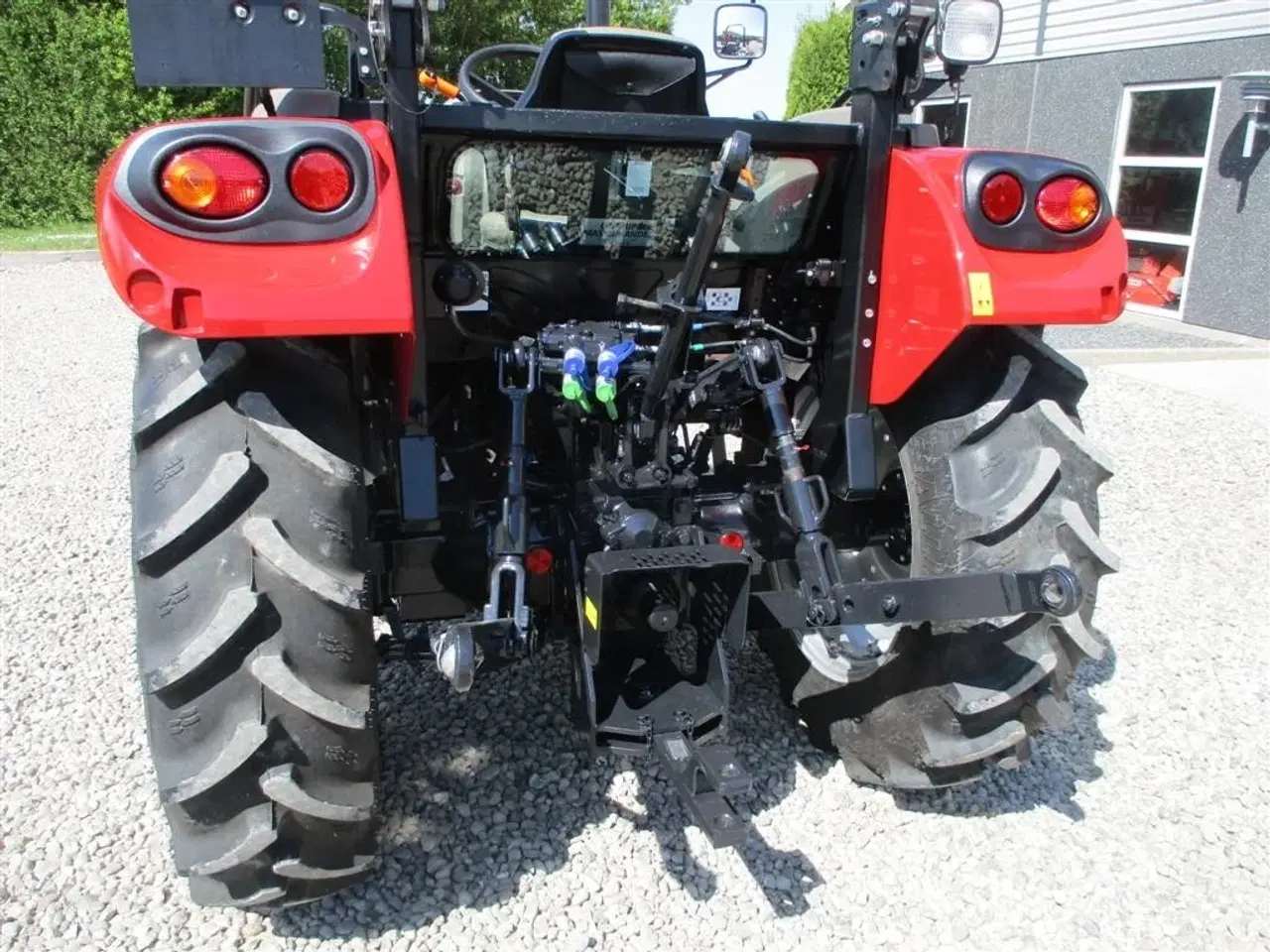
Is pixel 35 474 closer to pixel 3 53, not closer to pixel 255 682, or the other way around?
pixel 255 682

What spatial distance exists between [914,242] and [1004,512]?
0.64 meters

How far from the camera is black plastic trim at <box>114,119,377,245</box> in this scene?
1.86 meters

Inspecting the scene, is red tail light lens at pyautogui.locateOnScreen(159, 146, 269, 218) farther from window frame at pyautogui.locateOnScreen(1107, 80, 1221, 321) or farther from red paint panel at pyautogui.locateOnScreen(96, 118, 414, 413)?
window frame at pyautogui.locateOnScreen(1107, 80, 1221, 321)

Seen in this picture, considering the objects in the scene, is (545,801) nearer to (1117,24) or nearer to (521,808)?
(521,808)

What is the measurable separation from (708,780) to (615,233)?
4.43 ft

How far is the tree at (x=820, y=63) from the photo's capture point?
18.9 meters

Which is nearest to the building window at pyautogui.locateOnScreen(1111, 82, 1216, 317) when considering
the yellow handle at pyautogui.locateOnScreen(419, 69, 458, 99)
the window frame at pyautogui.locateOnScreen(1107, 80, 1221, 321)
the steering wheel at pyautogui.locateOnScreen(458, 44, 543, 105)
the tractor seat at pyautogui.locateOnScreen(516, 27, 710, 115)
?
the window frame at pyautogui.locateOnScreen(1107, 80, 1221, 321)

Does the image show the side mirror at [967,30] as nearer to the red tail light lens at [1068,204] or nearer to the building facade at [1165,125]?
the red tail light lens at [1068,204]

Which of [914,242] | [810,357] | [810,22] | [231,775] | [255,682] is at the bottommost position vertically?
[231,775]

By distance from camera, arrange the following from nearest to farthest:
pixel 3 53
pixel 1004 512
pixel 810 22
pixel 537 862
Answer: pixel 1004 512, pixel 537 862, pixel 3 53, pixel 810 22

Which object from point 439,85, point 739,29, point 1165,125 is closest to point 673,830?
point 739,29

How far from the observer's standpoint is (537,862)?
2.52m

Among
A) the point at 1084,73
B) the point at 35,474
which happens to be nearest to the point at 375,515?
the point at 35,474

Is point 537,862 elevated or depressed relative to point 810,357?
depressed
